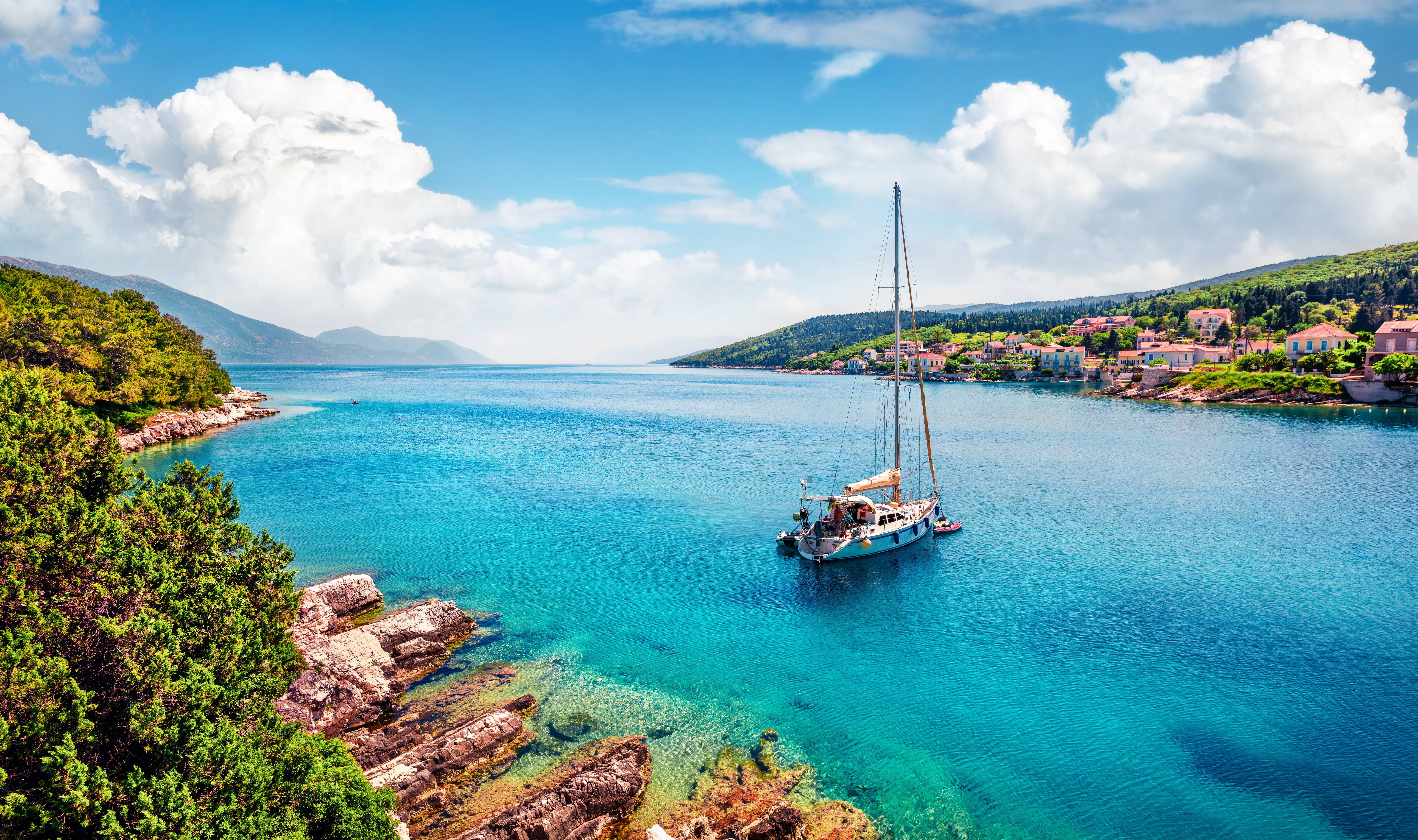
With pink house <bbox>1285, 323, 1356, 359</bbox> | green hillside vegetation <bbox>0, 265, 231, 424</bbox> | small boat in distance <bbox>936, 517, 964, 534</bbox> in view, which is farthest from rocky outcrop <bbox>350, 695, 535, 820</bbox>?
pink house <bbox>1285, 323, 1356, 359</bbox>

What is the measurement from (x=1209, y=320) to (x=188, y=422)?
22717 cm

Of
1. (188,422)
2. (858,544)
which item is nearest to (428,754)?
(858,544)

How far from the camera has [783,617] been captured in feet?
90.5

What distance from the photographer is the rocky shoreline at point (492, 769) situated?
1459 cm

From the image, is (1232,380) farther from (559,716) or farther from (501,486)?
(559,716)

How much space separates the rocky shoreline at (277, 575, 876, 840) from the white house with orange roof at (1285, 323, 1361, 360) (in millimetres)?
148646

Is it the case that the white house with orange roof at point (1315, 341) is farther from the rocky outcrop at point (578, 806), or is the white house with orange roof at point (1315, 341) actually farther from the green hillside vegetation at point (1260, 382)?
the rocky outcrop at point (578, 806)

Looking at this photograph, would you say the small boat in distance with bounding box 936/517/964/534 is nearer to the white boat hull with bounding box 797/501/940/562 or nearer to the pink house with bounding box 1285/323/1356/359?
the white boat hull with bounding box 797/501/940/562

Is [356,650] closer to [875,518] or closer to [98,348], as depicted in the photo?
[875,518]

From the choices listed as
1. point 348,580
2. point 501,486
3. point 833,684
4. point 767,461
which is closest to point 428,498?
point 501,486

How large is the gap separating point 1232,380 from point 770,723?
131 meters

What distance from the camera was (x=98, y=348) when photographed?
58.8 meters

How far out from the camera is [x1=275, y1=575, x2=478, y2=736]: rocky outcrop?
18.6m

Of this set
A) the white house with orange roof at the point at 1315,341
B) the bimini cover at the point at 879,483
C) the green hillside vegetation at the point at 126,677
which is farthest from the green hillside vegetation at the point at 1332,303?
the green hillside vegetation at the point at 126,677
